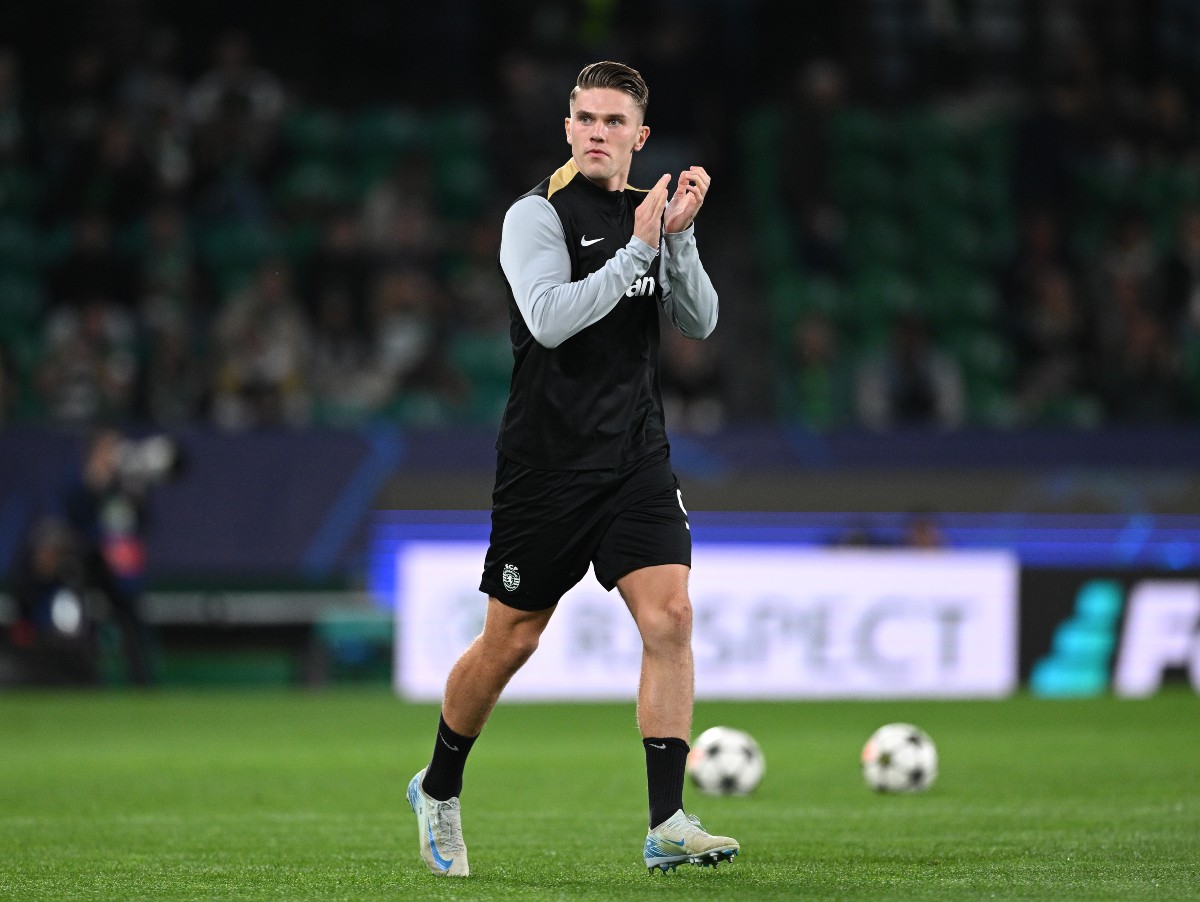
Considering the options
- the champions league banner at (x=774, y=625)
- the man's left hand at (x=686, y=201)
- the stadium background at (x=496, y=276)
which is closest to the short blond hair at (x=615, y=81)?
the man's left hand at (x=686, y=201)

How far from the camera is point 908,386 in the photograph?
54.1ft

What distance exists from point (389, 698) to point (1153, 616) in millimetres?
6129

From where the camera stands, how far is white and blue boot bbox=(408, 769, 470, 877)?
5.56 metres

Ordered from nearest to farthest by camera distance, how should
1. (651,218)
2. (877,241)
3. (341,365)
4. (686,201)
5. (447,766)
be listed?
(651,218), (686,201), (447,766), (341,365), (877,241)

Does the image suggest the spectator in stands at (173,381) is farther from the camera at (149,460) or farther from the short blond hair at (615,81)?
the short blond hair at (615,81)

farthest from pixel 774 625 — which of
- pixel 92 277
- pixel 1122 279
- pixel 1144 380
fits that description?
pixel 92 277

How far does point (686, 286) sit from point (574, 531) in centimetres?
81

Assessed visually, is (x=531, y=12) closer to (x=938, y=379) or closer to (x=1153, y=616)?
(x=938, y=379)

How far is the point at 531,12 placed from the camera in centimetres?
2045

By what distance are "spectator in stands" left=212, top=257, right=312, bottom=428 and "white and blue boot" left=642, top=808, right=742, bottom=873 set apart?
11223 mm

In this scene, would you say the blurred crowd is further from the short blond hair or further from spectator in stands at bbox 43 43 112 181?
the short blond hair

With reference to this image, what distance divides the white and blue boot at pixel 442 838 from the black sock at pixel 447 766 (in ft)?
0.09

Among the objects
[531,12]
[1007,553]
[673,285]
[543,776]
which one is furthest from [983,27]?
[673,285]

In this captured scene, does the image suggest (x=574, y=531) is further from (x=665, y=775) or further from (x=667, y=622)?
(x=665, y=775)
